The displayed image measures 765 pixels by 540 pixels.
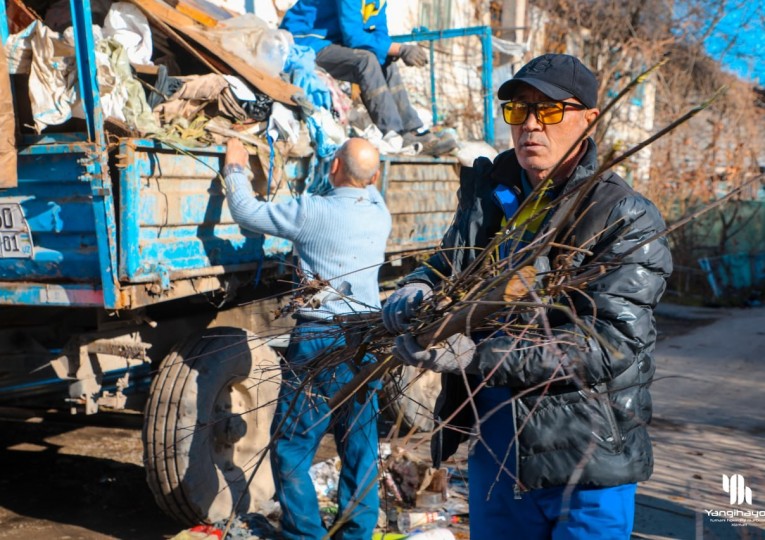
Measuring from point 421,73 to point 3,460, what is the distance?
8309 millimetres

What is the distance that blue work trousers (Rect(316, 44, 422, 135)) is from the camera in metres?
6.24

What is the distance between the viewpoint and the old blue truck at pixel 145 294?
3.65 meters

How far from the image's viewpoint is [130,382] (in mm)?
4430

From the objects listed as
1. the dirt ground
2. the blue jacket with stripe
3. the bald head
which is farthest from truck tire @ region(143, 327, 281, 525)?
the blue jacket with stripe

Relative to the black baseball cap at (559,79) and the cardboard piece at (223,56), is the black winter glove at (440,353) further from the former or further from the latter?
the cardboard piece at (223,56)

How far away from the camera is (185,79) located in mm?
4559

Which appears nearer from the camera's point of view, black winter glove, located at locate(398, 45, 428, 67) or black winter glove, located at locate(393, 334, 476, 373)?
black winter glove, located at locate(393, 334, 476, 373)

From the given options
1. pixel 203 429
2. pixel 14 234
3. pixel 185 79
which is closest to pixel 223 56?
pixel 185 79

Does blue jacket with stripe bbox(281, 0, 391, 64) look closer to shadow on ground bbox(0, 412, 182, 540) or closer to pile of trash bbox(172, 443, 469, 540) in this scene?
pile of trash bbox(172, 443, 469, 540)

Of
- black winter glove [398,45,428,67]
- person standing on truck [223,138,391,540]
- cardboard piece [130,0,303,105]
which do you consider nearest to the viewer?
person standing on truck [223,138,391,540]

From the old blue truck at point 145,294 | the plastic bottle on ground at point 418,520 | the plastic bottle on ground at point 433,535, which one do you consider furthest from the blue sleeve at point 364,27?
the plastic bottle on ground at point 433,535

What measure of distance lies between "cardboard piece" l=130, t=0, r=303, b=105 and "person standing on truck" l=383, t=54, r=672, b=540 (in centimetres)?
258

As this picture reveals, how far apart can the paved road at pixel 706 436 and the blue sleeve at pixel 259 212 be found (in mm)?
1822

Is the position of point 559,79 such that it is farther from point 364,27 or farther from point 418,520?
point 364,27
